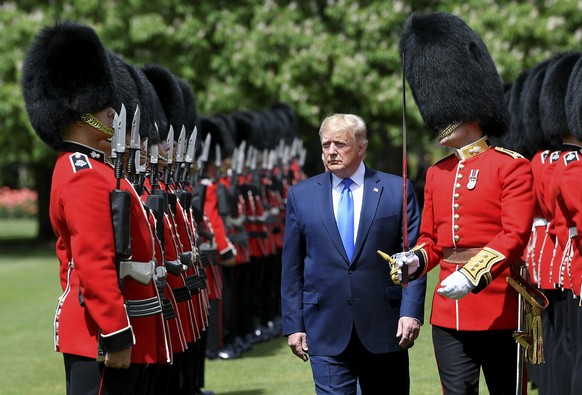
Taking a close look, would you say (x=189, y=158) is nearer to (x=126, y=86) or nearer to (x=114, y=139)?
(x=126, y=86)

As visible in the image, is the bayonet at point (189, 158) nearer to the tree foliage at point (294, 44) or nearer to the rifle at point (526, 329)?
the rifle at point (526, 329)

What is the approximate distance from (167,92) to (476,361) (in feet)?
11.3

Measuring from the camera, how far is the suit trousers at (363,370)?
521cm

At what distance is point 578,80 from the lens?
6348mm

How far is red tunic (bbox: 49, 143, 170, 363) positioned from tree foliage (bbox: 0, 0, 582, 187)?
13946 millimetres

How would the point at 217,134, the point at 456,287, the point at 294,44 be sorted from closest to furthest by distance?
1. the point at 456,287
2. the point at 217,134
3. the point at 294,44

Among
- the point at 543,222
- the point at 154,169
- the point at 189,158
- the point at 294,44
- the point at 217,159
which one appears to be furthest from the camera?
the point at 294,44

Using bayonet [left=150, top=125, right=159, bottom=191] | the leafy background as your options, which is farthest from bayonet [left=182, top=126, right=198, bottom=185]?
the leafy background

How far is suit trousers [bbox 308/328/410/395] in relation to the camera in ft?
17.1

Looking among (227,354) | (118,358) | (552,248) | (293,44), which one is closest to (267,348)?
(227,354)

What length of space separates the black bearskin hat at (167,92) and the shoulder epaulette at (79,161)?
308cm

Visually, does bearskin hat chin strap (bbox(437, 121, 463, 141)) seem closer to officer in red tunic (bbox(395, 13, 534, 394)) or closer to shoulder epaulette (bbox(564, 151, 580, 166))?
officer in red tunic (bbox(395, 13, 534, 394))

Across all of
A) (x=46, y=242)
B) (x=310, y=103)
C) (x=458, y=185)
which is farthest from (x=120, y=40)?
(x=458, y=185)

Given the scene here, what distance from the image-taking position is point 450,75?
548cm
